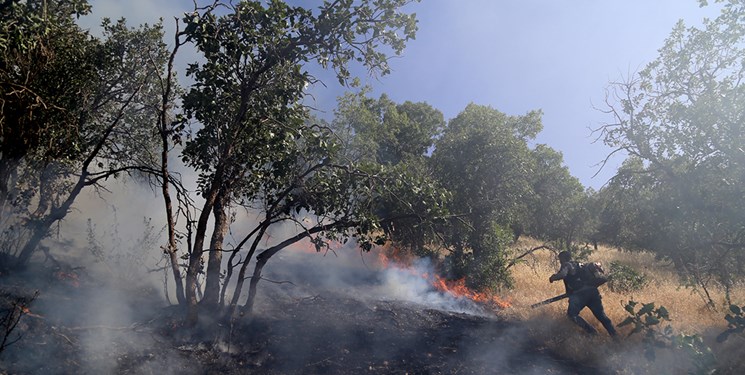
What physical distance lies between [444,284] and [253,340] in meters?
8.13

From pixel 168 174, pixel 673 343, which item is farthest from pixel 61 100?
pixel 673 343

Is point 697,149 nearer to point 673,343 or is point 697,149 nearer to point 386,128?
point 673,343

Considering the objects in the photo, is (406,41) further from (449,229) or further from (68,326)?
(449,229)

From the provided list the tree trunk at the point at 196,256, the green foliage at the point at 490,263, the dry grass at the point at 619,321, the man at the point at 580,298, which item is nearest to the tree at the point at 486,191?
the green foliage at the point at 490,263

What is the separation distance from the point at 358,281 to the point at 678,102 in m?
10.9

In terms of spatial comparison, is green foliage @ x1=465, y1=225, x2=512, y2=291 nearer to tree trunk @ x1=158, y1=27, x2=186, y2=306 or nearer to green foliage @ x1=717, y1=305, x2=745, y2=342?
green foliage @ x1=717, y1=305, x2=745, y2=342

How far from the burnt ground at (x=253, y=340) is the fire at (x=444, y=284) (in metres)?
2.10

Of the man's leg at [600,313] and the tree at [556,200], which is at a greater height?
the tree at [556,200]

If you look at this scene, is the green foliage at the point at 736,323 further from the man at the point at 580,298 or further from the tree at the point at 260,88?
the tree at the point at 260,88

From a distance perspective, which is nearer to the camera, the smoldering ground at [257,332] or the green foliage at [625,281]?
the smoldering ground at [257,332]

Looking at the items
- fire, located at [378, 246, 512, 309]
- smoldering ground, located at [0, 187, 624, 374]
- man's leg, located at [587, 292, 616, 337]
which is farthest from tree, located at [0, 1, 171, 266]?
man's leg, located at [587, 292, 616, 337]

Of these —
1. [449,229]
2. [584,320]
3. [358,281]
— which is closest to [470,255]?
[449,229]

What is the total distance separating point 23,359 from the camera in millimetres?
6219

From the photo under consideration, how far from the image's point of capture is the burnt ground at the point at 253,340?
6867 millimetres
